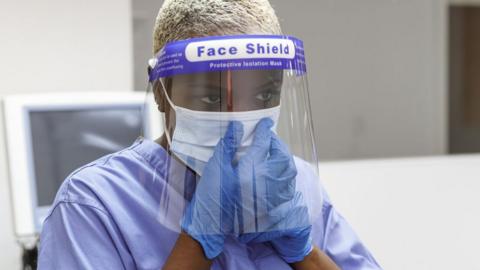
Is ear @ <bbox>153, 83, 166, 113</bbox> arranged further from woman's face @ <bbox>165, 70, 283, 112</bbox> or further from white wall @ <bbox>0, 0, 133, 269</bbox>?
white wall @ <bbox>0, 0, 133, 269</bbox>

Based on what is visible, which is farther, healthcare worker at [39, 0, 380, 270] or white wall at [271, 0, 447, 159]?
white wall at [271, 0, 447, 159]

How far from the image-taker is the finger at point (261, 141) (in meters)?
0.80

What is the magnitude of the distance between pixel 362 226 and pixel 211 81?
6.42 ft

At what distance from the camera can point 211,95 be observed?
0.81 m

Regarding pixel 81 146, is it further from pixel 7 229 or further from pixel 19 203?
pixel 7 229

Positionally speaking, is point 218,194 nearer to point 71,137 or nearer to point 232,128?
point 232,128

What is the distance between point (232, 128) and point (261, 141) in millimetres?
46

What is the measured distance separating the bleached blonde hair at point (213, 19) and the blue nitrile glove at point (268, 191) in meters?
0.15

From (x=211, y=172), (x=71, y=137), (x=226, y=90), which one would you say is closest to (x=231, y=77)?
(x=226, y=90)

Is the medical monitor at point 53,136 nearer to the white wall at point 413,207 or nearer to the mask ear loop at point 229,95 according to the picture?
the mask ear loop at point 229,95

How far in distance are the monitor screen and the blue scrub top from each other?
2.44 feet

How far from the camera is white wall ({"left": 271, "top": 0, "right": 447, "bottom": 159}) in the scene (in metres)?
3.04

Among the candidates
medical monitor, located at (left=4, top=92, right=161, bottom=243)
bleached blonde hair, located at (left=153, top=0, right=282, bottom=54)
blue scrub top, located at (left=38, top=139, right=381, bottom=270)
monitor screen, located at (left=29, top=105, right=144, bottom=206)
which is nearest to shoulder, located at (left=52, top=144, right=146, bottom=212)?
blue scrub top, located at (left=38, top=139, right=381, bottom=270)

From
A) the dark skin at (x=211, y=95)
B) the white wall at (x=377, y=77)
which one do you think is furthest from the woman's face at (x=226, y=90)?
the white wall at (x=377, y=77)
